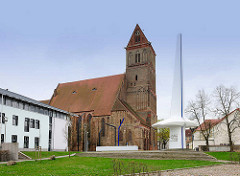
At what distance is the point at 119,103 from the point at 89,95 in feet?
34.9

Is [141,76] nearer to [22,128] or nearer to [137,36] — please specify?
[137,36]

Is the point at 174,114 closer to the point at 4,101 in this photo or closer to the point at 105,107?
the point at 4,101

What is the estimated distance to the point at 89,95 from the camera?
6219 cm

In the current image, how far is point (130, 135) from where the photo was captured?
170 ft

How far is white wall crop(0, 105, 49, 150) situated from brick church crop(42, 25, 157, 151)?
13.0 meters

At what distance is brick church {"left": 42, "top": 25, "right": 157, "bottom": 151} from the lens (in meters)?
52.5

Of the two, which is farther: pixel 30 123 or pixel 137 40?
pixel 137 40

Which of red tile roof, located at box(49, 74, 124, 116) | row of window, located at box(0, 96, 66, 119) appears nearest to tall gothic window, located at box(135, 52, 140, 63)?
red tile roof, located at box(49, 74, 124, 116)

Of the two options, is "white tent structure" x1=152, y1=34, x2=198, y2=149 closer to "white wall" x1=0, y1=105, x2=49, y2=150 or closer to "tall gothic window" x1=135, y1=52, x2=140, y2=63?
"white wall" x1=0, y1=105, x2=49, y2=150

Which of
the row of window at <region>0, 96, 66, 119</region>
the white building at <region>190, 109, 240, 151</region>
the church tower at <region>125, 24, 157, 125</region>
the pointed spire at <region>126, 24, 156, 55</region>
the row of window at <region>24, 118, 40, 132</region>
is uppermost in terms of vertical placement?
the pointed spire at <region>126, 24, 156, 55</region>

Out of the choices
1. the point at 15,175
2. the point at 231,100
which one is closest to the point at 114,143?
the point at 231,100

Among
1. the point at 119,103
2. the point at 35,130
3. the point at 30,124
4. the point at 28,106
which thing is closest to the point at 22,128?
the point at 30,124

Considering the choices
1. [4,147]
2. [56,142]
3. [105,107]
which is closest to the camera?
[4,147]

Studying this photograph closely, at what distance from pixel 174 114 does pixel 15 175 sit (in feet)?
53.2
